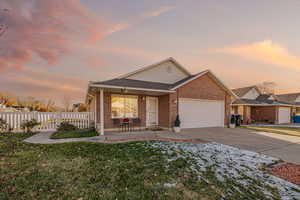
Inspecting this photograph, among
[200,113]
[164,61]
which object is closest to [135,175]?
[200,113]

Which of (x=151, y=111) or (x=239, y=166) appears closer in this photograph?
(x=239, y=166)

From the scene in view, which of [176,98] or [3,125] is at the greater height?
[176,98]

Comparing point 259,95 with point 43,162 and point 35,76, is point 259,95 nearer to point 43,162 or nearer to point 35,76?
point 43,162

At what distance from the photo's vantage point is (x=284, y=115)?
18875 millimetres

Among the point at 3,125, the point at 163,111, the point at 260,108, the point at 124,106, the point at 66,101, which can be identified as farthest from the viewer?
the point at 66,101

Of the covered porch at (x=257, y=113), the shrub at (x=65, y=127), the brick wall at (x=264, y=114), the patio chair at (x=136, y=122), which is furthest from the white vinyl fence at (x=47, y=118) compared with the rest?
the brick wall at (x=264, y=114)

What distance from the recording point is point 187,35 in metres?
10.4

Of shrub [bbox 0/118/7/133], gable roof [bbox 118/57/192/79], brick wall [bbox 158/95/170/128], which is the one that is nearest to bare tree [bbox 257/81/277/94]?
gable roof [bbox 118/57/192/79]

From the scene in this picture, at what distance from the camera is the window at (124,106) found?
363 inches

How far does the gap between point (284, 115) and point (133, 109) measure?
77.2 ft

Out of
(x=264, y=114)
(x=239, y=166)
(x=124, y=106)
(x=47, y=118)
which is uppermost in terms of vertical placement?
(x=124, y=106)

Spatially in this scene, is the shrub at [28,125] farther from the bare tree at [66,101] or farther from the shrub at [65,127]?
the bare tree at [66,101]

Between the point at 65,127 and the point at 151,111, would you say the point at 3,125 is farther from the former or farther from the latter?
the point at 151,111

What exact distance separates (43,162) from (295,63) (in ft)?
67.3
